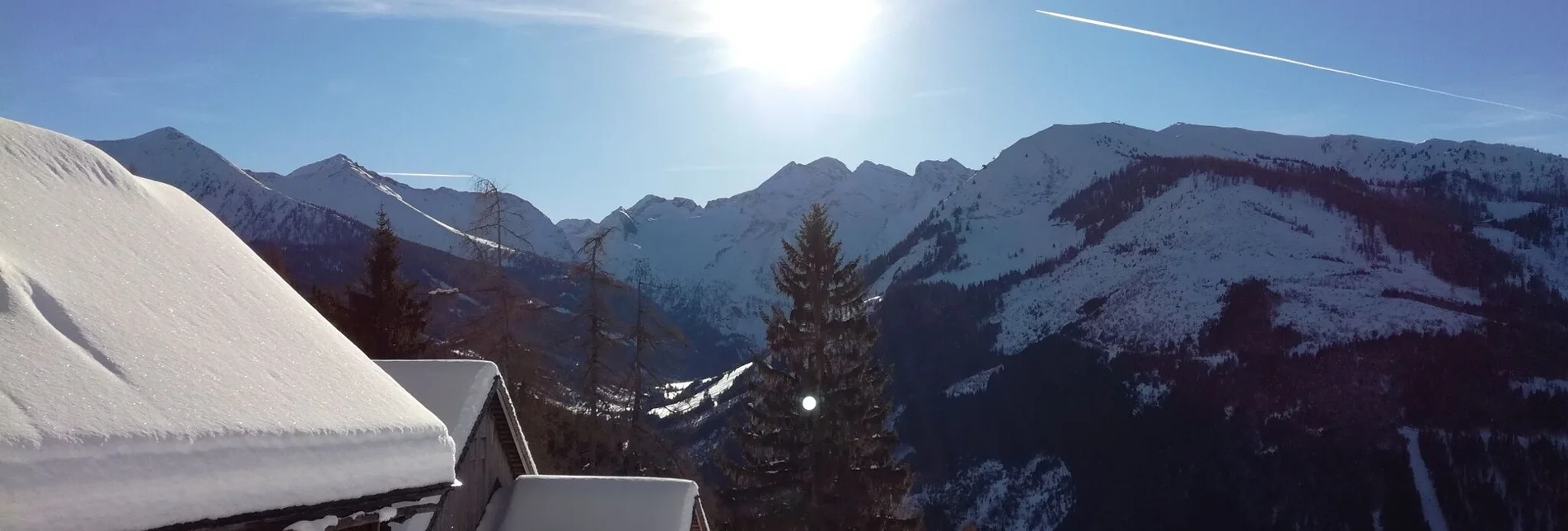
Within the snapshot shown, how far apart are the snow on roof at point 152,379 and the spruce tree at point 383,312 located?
1869cm

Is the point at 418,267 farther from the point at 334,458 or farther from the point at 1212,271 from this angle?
the point at 334,458

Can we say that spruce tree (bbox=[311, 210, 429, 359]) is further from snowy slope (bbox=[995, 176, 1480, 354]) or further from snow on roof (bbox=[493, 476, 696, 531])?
snowy slope (bbox=[995, 176, 1480, 354])

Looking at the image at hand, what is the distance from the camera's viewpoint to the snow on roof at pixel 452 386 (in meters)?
9.54

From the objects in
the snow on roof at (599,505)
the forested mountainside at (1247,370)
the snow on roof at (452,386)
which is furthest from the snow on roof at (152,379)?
the forested mountainside at (1247,370)

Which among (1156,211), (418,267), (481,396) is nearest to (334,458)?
(481,396)

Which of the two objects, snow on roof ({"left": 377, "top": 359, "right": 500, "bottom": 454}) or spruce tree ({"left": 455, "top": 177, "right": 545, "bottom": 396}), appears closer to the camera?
snow on roof ({"left": 377, "top": 359, "right": 500, "bottom": 454})

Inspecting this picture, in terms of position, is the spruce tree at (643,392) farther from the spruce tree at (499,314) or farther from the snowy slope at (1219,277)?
the snowy slope at (1219,277)

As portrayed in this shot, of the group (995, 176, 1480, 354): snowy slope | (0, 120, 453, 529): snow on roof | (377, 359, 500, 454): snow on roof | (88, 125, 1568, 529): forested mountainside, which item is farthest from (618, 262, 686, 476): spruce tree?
(995, 176, 1480, 354): snowy slope

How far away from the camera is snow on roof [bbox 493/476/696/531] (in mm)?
10273

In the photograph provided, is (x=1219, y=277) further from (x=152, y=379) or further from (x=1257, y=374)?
(x=152, y=379)

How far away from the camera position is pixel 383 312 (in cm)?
2336

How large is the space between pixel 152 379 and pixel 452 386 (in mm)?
6977

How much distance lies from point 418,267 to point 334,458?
532 ft

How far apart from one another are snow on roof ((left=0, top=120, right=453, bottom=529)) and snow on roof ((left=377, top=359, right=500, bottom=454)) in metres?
4.31
